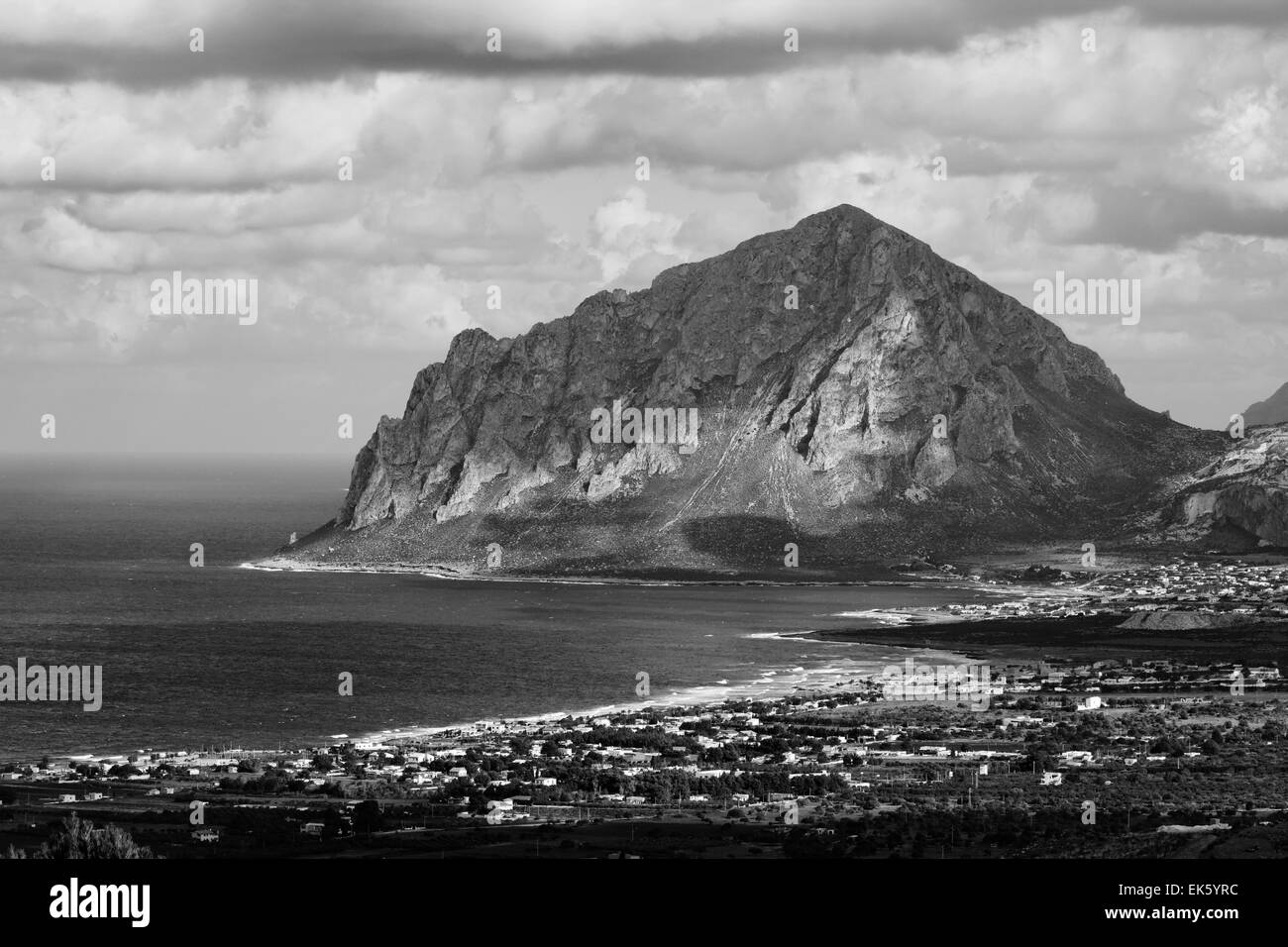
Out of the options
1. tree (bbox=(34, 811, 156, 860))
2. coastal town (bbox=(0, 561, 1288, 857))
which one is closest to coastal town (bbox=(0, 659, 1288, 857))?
coastal town (bbox=(0, 561, 1288, 857))

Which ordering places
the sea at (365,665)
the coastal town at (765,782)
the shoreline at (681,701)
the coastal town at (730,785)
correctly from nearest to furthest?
the coastal town at (765,782) → the coastal town at (730,785) → the shoreline at (681,701) → the sea at (365,665)

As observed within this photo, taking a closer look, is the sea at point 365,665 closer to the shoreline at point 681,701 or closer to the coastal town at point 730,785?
the shoreline at point 681,701

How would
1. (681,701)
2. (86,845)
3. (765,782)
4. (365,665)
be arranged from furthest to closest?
(365,665) < (681,701) < (765,782) < (86,845)

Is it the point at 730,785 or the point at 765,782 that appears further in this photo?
the point at 765,782

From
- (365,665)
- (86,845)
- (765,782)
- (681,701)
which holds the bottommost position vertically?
(681,701)

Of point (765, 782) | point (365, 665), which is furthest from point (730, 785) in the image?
point (365, 665)

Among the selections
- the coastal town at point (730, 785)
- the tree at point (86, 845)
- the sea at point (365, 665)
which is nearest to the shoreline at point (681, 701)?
the sea at point (365, 665)

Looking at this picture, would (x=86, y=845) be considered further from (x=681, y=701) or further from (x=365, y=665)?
(x=365, y=665)

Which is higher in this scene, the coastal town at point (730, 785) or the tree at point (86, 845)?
the tree at point (86, 845)
